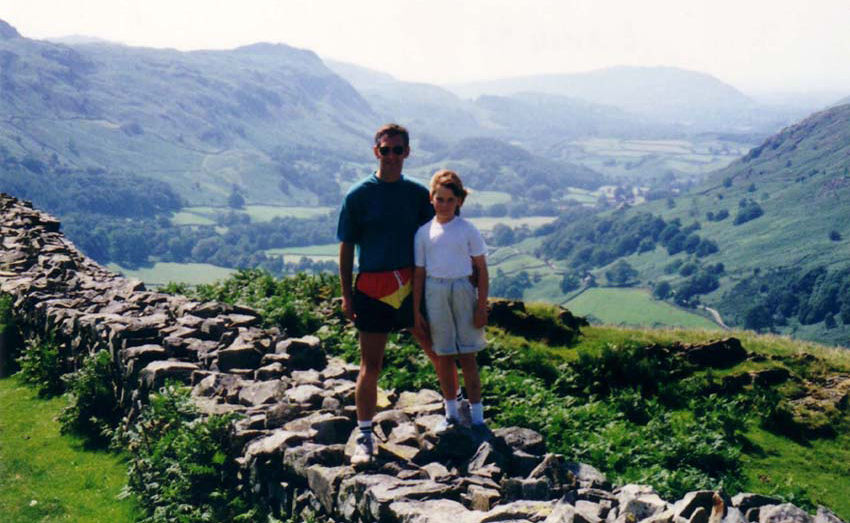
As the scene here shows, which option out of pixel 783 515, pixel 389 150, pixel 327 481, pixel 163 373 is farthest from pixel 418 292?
pixel 163 373

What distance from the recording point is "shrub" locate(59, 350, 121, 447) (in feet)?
37.4

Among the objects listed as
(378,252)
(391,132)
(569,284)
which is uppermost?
(391,132)

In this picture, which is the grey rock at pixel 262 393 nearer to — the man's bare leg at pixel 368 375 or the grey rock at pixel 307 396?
the grey rock at pixel 307 396

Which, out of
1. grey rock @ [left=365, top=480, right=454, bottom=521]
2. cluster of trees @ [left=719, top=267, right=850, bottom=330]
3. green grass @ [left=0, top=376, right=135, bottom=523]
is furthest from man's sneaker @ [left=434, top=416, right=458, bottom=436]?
cluster of trees @ [left=719, top=267, right=850, bottom=330]

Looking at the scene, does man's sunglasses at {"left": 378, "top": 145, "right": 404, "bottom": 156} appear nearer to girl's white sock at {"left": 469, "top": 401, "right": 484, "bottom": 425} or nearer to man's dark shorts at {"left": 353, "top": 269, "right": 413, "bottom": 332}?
man's dark shorts at {"left": 353, "top": 269, "right": 413, "bottom": 332}

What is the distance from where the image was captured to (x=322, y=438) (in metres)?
8.55

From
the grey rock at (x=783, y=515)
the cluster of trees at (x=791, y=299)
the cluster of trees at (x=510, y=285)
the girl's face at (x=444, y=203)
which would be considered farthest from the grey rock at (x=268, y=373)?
the cluster of trees at (x=510, y=285)

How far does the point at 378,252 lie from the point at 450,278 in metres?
0.86

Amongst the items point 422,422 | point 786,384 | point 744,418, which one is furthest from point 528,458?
point 786,384

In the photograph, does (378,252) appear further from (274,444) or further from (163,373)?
(163,373)

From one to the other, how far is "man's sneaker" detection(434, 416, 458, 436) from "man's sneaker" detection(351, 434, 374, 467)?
0.76m

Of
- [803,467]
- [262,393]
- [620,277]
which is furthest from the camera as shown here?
[620,277]

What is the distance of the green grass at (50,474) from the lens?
29.9 feet

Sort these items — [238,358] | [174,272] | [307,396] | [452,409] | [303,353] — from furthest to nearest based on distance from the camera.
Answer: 1. [174,272]
2. [303,353]
3. [238,358]
4. [307,396]
5. [452,409]
